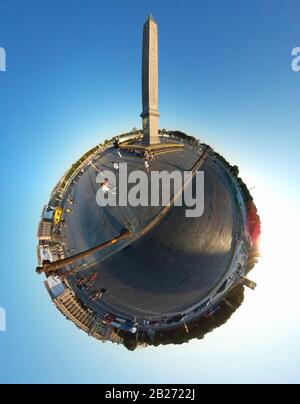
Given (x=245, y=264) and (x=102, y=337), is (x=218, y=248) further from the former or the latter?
(x=102, y=337)

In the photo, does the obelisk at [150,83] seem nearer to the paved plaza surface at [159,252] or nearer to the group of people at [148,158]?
the group of people at [148,158]

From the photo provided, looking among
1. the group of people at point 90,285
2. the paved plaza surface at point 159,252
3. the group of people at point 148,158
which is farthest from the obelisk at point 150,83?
the group of people at point 90,285

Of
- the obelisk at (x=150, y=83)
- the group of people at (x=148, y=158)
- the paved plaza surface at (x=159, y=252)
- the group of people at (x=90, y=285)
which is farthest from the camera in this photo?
the obelisk at (x=150, y=83)

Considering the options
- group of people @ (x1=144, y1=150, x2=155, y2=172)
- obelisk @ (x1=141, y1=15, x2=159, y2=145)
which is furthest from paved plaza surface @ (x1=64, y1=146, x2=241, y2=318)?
obelisk @ (x1=141, y1=15, x2=159, y2=145)

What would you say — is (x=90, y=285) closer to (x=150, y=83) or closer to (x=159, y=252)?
(x=159, y=252)

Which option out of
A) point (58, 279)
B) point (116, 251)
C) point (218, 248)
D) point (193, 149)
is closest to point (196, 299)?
point (218, 248)

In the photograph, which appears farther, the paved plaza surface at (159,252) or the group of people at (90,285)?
the group of people at (90,285)

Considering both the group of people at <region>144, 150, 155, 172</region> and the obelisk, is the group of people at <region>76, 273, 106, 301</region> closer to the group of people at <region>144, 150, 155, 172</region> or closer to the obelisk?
the group of people at <region>144, 150, 155, 172</region>
